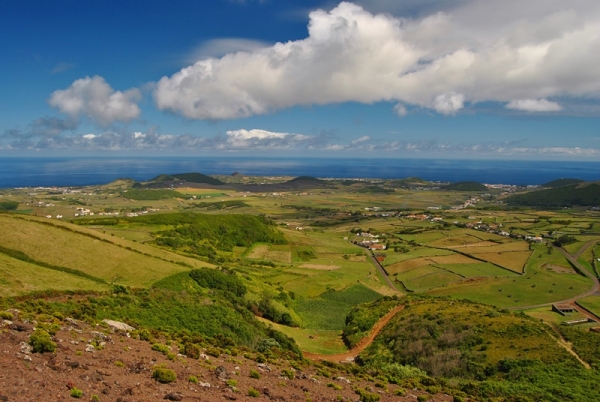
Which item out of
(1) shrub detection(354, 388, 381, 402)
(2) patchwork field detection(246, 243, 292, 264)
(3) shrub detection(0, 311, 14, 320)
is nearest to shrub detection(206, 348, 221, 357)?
(1) shrub detection(354, 388, 381, 402)

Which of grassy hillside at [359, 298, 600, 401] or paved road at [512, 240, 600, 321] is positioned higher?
grassy hillside at [359, 298, 600, 401]

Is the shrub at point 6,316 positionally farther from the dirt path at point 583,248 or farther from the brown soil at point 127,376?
the dirt path at point 583,248

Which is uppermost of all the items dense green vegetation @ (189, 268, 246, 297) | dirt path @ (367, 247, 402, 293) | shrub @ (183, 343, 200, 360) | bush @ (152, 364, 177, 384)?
bush @ (152, 364, 177, 384)

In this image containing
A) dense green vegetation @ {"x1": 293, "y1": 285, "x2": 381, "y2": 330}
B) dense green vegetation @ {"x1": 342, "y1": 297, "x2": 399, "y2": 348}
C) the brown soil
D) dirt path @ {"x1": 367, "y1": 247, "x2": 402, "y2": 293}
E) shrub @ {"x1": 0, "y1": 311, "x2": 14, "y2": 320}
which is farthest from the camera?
dirt path @ {"x1": 367, "y1": 247, "x2": 402, "y2": 293}

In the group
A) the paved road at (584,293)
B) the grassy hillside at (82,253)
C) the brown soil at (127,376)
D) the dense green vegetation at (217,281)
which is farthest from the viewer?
the paved road at (584,293)

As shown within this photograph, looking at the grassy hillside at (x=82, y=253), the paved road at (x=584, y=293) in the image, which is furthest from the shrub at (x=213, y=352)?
the paved road at (x=584, y=293)

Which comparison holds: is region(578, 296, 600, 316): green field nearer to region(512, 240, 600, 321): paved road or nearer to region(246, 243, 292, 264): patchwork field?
region(512, 240, 600, 321): paved road

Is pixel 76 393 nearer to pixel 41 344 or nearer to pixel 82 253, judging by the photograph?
pixel 41 344
